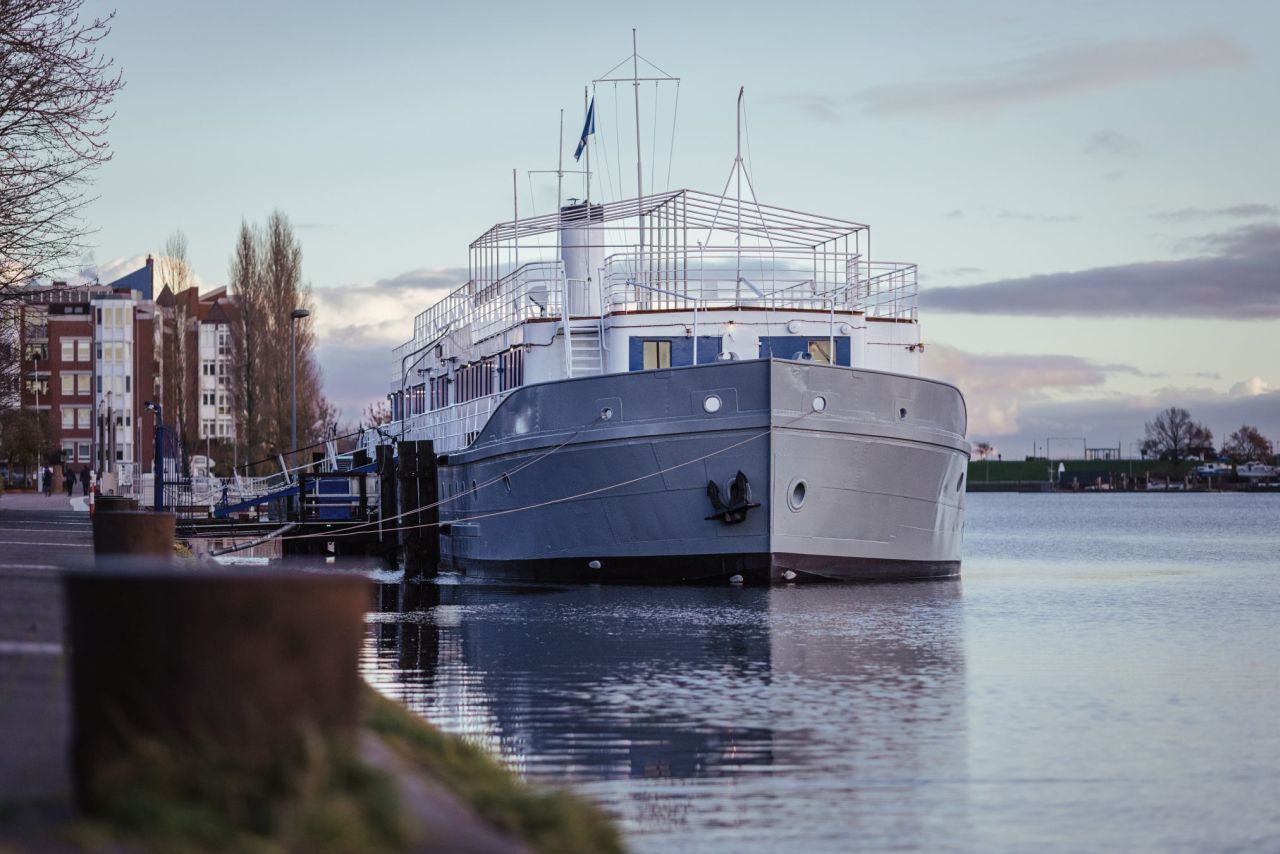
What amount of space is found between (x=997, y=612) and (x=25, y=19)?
1610cm

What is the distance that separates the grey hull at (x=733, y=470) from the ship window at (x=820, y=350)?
1.67 meters

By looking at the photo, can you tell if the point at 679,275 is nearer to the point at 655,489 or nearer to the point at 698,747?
the point at 655,489

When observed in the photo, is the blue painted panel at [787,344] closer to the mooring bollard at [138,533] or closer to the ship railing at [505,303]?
the ship railing at [505,303]

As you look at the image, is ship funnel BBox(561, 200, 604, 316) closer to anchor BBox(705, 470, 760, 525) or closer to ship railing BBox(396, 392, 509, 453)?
ship railing BBox(396, 392, 509, 453)

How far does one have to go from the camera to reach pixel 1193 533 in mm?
65062

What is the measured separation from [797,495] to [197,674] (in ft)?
66.9

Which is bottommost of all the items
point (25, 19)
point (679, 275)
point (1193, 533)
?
point (1193, 533)

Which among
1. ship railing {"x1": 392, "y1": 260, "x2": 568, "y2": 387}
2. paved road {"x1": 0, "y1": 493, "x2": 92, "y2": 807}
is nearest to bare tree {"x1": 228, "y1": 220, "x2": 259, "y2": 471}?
ship railing {"x1": 392, "y1": 260, "x2": 568, "y2": 387}

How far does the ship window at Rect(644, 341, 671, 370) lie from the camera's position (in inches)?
1069

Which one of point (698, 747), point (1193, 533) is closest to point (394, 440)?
point (698, 747)

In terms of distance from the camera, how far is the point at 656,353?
27.2 m

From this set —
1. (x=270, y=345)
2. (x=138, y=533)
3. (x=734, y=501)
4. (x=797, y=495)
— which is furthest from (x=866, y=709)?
(x=270, y=345)

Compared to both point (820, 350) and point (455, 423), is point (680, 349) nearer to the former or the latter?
point (820, 350)

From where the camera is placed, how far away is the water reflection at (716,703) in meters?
8.46
